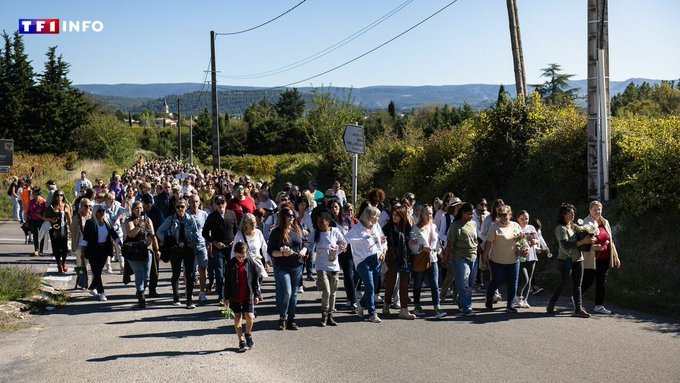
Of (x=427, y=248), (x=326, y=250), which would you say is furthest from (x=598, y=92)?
(x=326, y=250)

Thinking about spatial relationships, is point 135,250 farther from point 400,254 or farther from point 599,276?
point 599,276

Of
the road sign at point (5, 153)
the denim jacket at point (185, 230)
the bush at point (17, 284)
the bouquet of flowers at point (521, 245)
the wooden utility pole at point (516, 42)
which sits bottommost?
the bush at point (17, 284)

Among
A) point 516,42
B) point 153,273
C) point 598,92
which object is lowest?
point 153,273

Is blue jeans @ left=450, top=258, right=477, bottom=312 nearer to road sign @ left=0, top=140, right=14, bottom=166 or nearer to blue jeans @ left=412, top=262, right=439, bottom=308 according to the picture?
blue jeans @ left=412, top=262, right=439, bottom=308

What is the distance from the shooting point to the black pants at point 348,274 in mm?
11180

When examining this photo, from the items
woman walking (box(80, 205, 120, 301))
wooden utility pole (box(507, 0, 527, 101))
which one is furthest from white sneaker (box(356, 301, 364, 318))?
wooden utility pole (box(507, 0, 527, 101))

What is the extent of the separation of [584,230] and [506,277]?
1.45m

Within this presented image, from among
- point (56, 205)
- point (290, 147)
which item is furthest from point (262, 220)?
point (290, 147)

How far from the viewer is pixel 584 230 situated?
1027 cm

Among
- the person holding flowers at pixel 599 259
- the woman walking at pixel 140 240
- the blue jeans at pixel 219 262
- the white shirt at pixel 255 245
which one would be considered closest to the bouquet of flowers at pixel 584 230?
the person holding flowers at pixel 599 259

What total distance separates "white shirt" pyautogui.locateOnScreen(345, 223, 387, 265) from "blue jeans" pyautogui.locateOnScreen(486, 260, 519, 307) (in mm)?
1929

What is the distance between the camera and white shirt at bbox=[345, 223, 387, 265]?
10.2 meters

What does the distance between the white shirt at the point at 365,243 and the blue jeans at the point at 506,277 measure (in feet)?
6.33

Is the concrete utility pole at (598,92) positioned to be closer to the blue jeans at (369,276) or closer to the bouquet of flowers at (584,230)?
the bouquet of flowers at (584,230)
